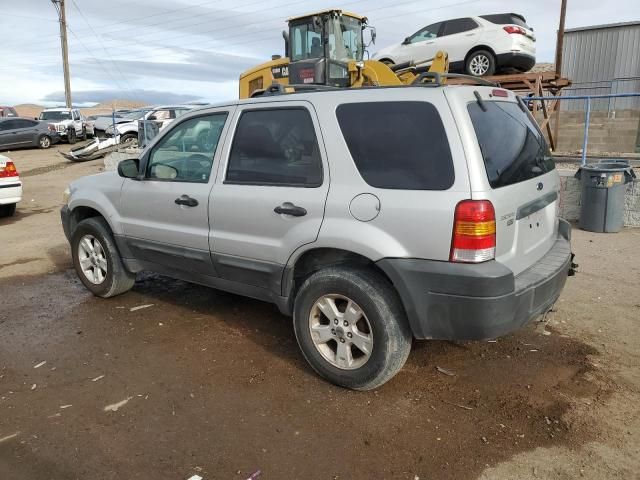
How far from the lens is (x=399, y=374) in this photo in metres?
3.66

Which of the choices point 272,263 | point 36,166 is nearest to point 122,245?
point 272,263

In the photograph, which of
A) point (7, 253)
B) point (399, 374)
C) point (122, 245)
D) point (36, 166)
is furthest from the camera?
point (36, 166)

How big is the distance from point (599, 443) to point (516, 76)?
410 inches

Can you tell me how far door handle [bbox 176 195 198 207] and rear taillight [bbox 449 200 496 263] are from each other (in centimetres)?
207

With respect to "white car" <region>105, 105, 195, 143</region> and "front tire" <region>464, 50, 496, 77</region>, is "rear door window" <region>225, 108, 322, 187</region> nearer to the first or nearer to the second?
"front tire" <region>464, 50, 496, 77</region>

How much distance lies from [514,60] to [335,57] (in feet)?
13.0

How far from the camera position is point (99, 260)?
5137mm

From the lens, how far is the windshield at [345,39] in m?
11.1

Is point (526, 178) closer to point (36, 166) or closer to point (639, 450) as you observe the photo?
point (639, 450)

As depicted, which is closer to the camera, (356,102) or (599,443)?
(599,443)

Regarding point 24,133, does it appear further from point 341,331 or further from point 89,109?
point 89,109

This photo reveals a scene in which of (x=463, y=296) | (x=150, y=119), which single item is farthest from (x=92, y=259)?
(x=150, y=119)

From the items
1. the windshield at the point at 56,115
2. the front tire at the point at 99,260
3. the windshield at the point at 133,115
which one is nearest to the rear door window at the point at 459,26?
the front tire at the point at 99,260

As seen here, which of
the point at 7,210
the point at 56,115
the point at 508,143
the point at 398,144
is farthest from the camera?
the point at 56,115
